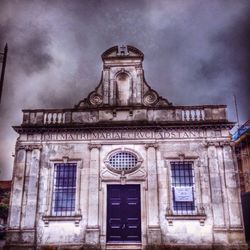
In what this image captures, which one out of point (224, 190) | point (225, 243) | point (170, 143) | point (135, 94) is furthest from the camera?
point (135, 94)

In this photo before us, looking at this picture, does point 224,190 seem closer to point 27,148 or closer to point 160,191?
point 160,191

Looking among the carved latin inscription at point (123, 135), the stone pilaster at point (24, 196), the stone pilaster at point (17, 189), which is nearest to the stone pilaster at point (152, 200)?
the carved latin inscription at point (123, 135)

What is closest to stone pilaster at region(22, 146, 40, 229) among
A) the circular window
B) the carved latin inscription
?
Answer: the carved latin inscription

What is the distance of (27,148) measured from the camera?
16188mm

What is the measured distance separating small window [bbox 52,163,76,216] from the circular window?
236cm

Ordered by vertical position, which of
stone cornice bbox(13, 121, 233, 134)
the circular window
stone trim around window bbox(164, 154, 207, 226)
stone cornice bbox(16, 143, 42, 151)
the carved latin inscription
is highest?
stone cornice bbox(13, 121, 233, 134)

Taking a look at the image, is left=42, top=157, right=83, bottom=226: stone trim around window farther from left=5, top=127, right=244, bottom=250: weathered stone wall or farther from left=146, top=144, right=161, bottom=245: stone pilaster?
left=146, top=144, right=161, bottom=245: stone pilaster

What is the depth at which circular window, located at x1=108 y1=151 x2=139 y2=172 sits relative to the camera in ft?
51.6

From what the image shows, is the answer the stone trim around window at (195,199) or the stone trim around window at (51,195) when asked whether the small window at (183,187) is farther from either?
Result: the stone trim around window at (51,195)

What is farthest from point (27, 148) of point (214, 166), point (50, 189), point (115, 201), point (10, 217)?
point (214, 166)

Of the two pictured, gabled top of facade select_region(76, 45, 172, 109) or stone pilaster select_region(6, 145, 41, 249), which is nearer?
stone pilaster select_region(6, 145, 41, 249)

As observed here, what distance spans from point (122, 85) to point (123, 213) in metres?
8.21

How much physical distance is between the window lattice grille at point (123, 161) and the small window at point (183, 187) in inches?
92.8

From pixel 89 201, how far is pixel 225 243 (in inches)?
299
